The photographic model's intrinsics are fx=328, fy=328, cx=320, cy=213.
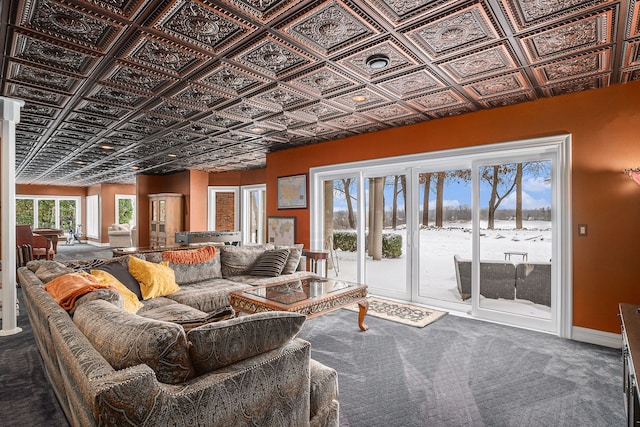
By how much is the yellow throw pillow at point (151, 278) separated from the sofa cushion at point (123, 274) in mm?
37

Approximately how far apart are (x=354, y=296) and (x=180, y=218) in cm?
731

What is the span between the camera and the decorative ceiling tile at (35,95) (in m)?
3.40

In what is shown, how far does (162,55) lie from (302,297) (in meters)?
2.46

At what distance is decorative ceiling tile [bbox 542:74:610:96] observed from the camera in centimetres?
318

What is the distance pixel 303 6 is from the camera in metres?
2.10

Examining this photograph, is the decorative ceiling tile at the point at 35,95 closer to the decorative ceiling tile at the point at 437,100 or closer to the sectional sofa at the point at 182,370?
the sectional sofa at the point at 182,370

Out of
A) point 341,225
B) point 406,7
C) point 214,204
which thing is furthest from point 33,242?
point 406,7

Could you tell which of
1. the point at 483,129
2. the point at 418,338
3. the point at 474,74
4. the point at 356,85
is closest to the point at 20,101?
the point at 356,85

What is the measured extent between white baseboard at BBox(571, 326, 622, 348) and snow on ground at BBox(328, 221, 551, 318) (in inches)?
13.8

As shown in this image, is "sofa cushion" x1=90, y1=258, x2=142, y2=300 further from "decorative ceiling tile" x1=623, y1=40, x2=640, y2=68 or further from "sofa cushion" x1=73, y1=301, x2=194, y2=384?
"decorative ceiling tile" x1=623, y1=40, x2=640, y2=68

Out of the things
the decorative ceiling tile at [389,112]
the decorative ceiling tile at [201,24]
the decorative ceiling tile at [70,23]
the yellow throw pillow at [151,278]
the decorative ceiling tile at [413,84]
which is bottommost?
the yellow throw pillow at [151,278]

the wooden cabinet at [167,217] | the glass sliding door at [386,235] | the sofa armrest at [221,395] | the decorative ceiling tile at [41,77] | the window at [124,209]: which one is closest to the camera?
the sofa armrest at [221,395]

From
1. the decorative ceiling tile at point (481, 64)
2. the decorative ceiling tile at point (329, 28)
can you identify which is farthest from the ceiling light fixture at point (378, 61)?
the decorative ceiling tile at point (481, 64)

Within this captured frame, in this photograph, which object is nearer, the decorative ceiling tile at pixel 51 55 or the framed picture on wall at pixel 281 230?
the decorative ceiling tile at pixel 51 55
